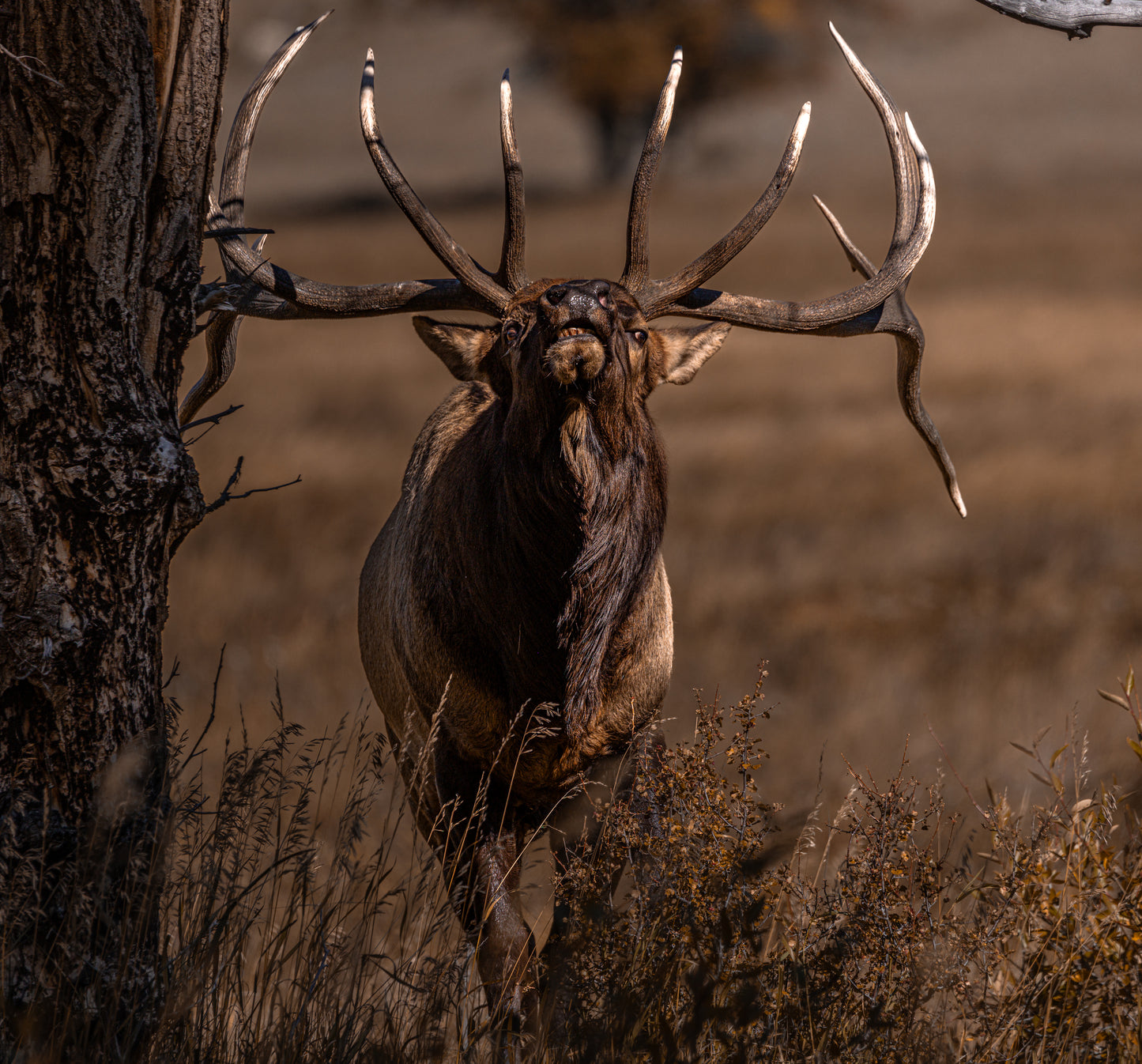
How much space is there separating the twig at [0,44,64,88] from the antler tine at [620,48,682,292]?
1.91 m

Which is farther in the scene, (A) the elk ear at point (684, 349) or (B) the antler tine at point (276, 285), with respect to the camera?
(A) the elk ear at point (684, 349)

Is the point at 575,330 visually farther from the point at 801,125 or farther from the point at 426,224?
the point at 801,125

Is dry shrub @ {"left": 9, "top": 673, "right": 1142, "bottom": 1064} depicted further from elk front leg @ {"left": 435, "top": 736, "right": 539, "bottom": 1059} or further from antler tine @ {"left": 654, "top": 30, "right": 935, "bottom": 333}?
antler tine @ {"left": 654, "top": 30, "right": 935, "bottom": 333}

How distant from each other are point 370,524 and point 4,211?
36.8 feet

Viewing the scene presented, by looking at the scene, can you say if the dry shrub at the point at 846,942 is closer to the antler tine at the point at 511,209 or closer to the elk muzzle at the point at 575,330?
the elk muzzle at the point at 575,330

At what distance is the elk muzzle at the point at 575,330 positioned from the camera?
3.74 meters

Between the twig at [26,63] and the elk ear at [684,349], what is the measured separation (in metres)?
2.17

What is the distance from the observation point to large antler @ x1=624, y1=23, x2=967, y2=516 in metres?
4.27

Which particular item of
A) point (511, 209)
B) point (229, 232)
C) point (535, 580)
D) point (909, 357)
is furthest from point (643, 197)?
point (229, 232)

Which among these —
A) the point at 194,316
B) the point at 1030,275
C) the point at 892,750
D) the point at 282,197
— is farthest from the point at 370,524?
the point at 282,197

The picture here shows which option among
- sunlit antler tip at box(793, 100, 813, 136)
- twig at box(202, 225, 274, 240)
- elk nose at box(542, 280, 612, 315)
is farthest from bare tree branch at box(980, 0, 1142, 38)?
twig at box(202, 225, 274, 240)

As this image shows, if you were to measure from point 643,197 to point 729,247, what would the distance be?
32 cm

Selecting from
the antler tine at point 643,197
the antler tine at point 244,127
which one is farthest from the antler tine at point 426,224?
the antler tine at point 643,197

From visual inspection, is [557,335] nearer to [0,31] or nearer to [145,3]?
[145,3]
